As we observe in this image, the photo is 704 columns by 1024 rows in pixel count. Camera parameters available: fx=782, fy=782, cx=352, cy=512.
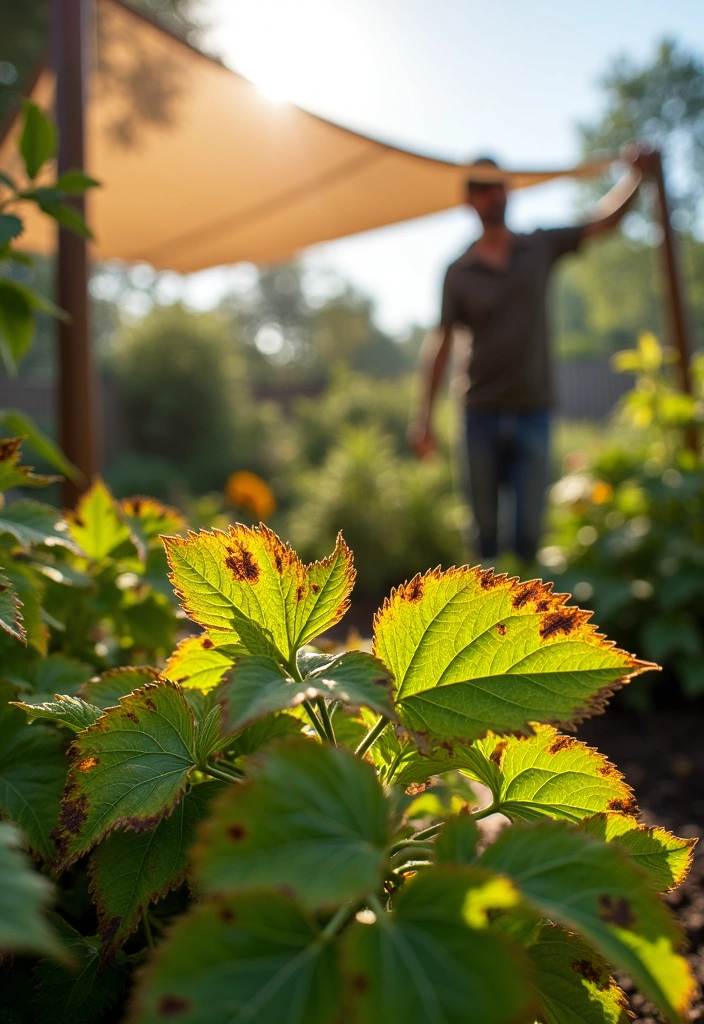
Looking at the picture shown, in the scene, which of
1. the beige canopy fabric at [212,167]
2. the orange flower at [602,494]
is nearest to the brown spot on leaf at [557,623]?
the orange flower at [602,494]

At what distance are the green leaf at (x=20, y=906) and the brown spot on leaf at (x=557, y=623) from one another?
33cm

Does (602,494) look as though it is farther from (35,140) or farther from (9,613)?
(9,613)

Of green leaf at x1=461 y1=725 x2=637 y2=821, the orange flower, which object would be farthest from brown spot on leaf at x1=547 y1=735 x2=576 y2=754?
the orange flower

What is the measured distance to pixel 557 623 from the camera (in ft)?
1.68

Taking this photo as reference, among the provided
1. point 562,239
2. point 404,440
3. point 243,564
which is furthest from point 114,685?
point 404,440

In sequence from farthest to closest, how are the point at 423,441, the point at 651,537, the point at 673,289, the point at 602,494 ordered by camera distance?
the point at 673,289 → the point at 423,441 → the point at 602,494 → the point at 651,537

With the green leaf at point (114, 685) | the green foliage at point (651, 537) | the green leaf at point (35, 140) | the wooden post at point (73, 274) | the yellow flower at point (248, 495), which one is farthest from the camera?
the yellow flower at point (248, 495)

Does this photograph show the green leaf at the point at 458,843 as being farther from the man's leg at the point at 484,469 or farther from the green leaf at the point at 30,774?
the man's leg at the point at 484,469

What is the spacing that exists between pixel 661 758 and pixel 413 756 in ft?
7.08

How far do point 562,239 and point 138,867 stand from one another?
3.52m

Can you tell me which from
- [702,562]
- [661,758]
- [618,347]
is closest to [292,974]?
[661,758]

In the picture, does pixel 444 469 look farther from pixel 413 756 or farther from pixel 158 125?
pixel 413 756

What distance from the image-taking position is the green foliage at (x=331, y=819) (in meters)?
0.33

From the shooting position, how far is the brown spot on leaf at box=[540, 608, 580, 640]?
0.51 metres
